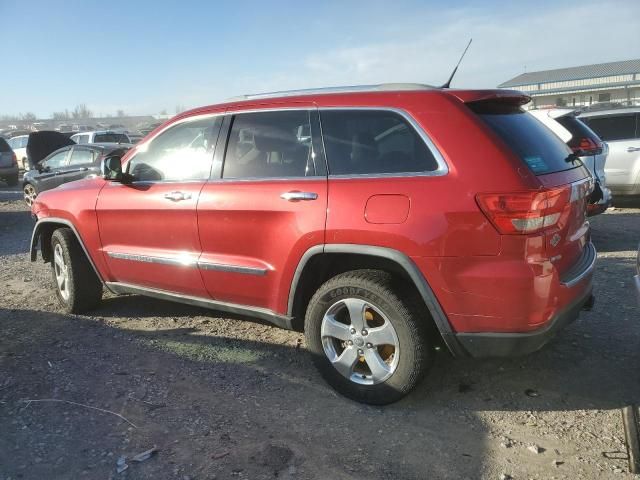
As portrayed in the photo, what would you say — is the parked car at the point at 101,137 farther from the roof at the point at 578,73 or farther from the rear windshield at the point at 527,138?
the roof at the point at 578,73

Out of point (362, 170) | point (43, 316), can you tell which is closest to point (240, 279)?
point (362, 170)

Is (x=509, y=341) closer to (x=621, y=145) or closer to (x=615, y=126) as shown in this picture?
(x=621, y=145)

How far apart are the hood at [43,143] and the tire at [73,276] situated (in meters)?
12.3

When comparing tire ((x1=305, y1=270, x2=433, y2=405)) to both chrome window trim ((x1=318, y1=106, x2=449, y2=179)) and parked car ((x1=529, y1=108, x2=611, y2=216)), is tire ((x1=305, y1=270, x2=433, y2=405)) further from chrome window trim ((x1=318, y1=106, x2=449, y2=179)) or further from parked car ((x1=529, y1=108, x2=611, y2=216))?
parked car ((x1=529, y1=108, x2=611, y2=216))

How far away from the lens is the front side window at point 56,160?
40.3ft

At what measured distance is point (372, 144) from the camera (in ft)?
10.3

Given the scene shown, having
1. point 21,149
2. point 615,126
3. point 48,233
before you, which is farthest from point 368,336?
point 21,149

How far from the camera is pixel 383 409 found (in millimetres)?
3193

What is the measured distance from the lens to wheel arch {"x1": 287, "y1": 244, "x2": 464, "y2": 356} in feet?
9.42

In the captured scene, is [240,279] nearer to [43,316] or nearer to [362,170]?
[362,170]

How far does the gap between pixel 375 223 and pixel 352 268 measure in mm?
476

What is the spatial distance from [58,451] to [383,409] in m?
1.79

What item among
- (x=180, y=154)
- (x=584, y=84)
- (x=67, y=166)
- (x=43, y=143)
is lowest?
(x=67, y=166)

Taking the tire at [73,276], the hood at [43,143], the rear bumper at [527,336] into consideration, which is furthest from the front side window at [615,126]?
the hood at [43,143]
